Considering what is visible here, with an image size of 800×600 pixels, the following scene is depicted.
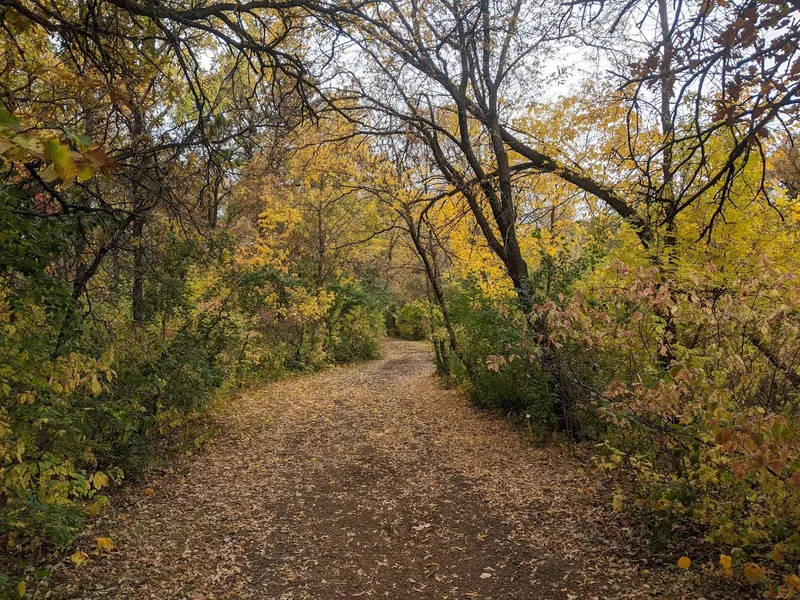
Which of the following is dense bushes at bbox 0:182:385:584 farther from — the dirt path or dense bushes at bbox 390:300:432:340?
dense bushes at bbox 390:300:432:340

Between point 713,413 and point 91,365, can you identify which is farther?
point 91,365

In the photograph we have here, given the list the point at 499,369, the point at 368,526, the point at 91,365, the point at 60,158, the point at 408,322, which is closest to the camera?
the point at 60,158

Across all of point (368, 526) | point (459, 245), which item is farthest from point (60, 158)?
point (459, 245)

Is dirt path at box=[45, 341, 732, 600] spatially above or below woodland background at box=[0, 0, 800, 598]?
below

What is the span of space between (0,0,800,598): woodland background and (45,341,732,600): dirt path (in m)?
0.45

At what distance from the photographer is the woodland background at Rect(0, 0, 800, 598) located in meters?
2.99

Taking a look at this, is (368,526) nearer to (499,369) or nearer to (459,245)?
(499,369)

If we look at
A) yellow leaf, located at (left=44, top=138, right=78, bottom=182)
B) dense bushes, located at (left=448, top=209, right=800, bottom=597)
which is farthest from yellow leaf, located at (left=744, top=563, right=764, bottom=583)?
yellow leaf, located at (left=44, top=138, right=78, bottom=182)

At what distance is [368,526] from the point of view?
16.1ft

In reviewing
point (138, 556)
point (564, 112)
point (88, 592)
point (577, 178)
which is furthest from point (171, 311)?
point (564, 112)

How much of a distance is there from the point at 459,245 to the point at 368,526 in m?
6.55

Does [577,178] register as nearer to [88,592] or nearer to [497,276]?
[497,276]

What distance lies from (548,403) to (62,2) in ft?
21.4

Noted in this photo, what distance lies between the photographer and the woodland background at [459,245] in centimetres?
299
